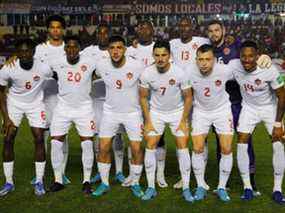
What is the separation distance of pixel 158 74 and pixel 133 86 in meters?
0.42

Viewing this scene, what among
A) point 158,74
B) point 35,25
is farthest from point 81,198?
point 35,25

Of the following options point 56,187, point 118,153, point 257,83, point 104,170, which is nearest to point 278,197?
point 257,83

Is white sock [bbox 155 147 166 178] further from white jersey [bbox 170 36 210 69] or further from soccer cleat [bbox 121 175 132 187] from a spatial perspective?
white jersey [bbox 170 36 210 69]

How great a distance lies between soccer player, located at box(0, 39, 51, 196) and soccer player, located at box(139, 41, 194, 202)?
1473 millimetres

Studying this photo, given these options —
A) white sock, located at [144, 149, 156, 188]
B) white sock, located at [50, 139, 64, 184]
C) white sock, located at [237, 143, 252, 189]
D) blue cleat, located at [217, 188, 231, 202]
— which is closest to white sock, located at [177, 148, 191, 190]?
white sock, located at [144, 149, 156, 188]

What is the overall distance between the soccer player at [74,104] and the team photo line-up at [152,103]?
0.05ft

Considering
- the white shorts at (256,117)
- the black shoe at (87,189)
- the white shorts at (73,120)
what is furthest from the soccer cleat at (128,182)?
the white shorts at (256,117)

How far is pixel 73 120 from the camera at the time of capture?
290 inches

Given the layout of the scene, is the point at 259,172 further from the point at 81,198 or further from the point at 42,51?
the point at 42,51

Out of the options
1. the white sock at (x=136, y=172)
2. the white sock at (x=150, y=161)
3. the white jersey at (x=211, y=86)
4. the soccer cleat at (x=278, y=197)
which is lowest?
the soccer cleat at (x=278, y=197)

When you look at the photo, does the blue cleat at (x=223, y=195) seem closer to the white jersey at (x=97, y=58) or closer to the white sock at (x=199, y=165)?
the white sock at (x=199, y=165)

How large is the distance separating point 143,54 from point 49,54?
140 cm

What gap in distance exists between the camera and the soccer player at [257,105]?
6.80 m

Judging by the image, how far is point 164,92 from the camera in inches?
275
